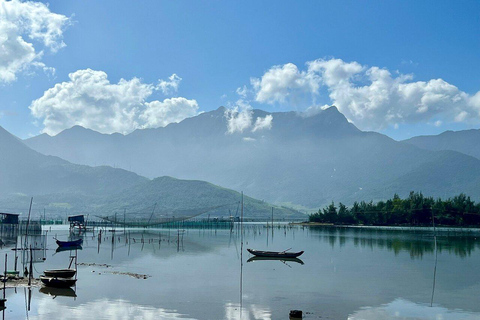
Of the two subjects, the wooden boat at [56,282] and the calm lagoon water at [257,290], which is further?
the wooden boat at [56,282]

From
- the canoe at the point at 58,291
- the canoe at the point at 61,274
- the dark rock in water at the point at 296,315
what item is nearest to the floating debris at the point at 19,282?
the canoe at the point at 61,274

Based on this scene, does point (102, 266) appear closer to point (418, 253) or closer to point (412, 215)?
point (418, 253)

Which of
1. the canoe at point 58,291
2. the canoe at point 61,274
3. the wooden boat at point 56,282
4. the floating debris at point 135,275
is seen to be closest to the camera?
the canoe at point 58,291

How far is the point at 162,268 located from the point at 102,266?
18.2 ft

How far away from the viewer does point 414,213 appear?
132625 mm

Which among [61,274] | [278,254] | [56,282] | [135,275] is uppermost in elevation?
[61,274]

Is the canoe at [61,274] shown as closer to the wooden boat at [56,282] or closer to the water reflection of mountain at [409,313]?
the wooden boat at [56,282]

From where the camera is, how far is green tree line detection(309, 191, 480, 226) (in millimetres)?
Result: 125412

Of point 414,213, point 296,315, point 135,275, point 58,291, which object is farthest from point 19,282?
point 414,213

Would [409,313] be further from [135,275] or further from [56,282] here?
[56,282]

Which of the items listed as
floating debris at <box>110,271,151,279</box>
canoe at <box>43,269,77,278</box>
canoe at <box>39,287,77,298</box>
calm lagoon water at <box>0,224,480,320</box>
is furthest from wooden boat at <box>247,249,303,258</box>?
canoe at <box>39,287,77,298</box>

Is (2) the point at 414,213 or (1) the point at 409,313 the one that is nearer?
(1) the point at 409,313

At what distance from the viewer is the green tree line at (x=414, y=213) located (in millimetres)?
125412

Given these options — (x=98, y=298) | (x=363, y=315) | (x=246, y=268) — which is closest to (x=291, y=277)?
(x=246, y=268)
